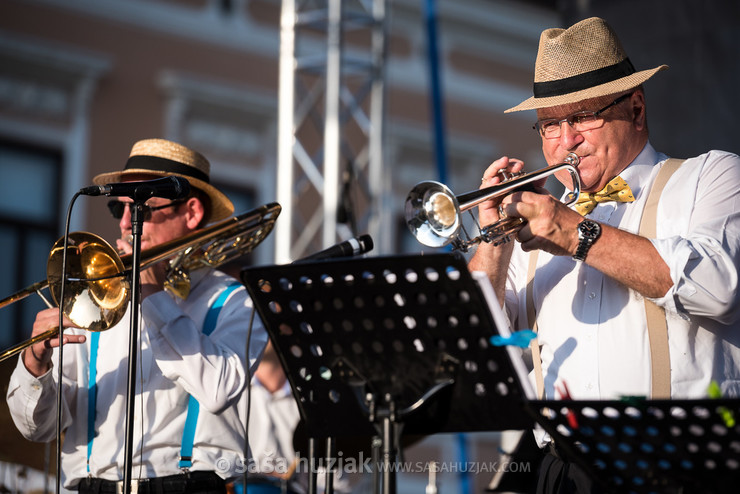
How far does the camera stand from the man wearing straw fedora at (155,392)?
3885 mm

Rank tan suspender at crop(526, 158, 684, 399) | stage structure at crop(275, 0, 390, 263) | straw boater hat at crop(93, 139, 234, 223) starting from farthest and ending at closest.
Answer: stage structure at crop(275, 0, 390, 263), straw boater hat at crop(93, 139, 234, 223), tan suspender at crop(526, 158, 684, 399)

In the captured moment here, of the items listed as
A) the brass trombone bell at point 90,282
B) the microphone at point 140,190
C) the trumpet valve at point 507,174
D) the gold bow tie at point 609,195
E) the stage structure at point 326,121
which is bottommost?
the brass trombone bell at point 90,282

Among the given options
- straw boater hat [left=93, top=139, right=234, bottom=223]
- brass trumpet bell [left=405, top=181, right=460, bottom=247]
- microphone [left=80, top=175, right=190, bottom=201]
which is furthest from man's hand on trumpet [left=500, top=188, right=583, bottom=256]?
straw boater hat [left=93, top=139, right=234, bottom=223]

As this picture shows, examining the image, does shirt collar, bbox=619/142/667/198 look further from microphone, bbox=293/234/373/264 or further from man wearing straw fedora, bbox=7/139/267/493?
man wearing straw fedora, bbox=7/139/267/493

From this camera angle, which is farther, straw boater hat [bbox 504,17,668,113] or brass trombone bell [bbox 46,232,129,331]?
brass trombone bell [bbox 46,232,129,331]

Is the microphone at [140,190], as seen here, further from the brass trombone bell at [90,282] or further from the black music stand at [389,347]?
the black music stand at [389,347]

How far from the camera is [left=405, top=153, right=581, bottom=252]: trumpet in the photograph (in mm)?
3221

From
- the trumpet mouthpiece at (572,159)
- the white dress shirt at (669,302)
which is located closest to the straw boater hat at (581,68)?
the trumpet mouthpiece at (572,159)

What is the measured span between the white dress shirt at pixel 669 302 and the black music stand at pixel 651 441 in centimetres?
29

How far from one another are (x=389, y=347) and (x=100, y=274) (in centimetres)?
161

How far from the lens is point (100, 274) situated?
3.97 meters

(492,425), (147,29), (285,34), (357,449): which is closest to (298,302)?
(492,425)

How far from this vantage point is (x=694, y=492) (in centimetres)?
261

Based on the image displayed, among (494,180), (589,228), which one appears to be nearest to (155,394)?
(494,180)
